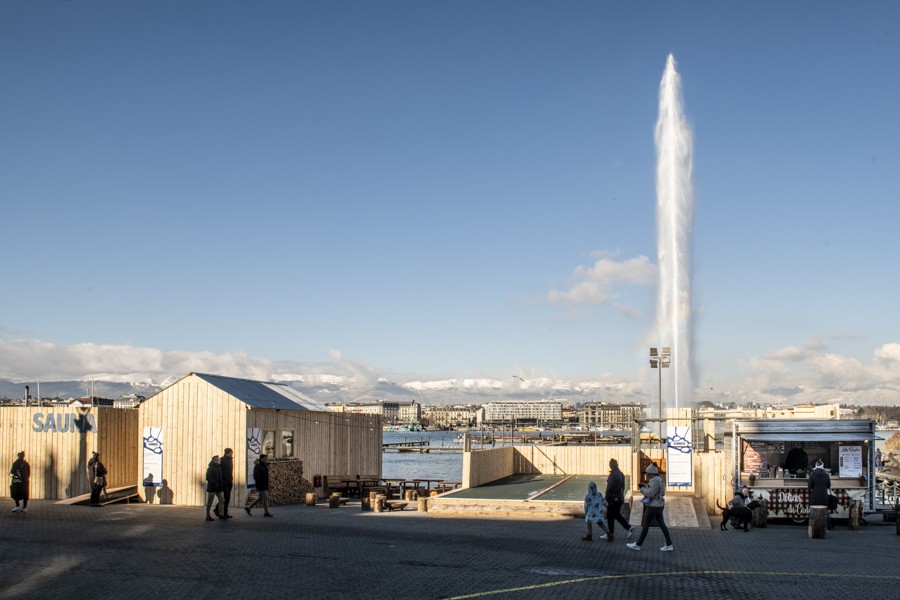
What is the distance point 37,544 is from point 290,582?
22.2ft

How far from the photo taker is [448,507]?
2534 cm

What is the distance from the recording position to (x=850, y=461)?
2464cm

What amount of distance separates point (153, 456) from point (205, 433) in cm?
199

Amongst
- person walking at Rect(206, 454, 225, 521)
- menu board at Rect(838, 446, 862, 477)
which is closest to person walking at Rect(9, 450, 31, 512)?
person walking at Rect(206, 454, 225, 521)

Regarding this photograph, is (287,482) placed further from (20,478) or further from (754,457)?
(754,457)

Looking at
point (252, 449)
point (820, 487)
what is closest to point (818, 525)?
point (820, 487)

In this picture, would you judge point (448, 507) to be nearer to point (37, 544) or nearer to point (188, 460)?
point (188, 460)

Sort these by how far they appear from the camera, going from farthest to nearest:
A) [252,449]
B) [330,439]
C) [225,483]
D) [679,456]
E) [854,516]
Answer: [330,439] < [679,456] < [252,449] < [854,516] < [225,483]

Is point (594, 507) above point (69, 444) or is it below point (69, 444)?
below

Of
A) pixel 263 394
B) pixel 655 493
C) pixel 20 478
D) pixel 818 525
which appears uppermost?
pixel 263 394

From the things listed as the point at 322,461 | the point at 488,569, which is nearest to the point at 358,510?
the point at 322,461

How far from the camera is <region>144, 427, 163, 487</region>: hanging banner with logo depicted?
2734cm

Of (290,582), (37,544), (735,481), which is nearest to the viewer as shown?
(290,582)

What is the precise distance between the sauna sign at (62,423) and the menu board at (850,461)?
73.4ft
